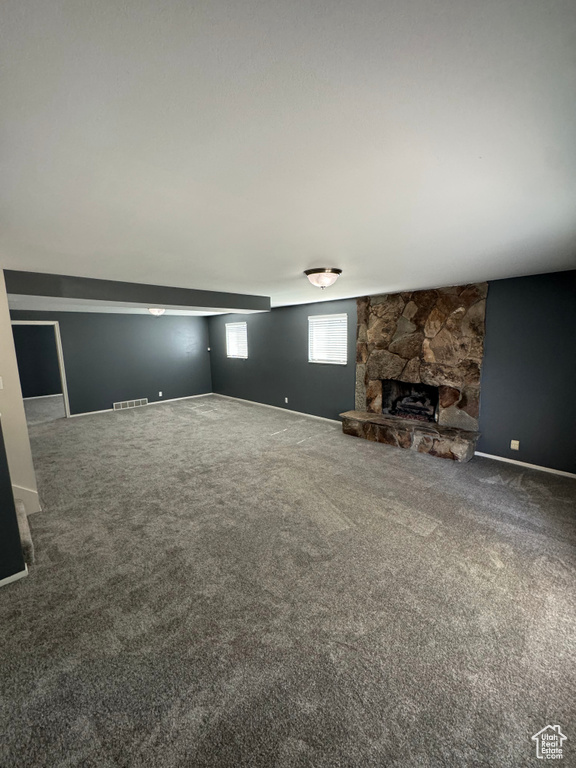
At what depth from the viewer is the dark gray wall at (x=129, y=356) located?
664 centimetres

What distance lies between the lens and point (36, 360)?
28.0 ft

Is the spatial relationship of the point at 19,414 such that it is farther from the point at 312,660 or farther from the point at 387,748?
the point at 387,748

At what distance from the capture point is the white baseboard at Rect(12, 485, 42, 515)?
2.93 metres

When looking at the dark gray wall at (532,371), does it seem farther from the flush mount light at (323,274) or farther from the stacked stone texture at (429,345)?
the flush mount light at (323,274)

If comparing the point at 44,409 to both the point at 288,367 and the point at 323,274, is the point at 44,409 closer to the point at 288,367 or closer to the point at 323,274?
the point at 288,367

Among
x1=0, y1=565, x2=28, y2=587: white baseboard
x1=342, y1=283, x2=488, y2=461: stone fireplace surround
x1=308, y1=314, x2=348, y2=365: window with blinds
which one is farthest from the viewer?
x1=308, y1=314, x2=348, y2=365: window with blinds

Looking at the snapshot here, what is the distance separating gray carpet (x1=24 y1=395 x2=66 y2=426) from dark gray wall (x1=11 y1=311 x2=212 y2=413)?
495mm

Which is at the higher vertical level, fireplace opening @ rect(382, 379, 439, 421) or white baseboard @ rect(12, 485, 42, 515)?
fireplace opening @ rect(382, 379, 439, 421)

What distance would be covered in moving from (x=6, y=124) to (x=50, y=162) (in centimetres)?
24

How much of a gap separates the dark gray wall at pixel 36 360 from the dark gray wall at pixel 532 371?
1007 cm

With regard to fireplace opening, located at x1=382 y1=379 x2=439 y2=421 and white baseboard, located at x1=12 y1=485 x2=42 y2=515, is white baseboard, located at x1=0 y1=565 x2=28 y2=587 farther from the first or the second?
fireplace opening, located at x1=382 y1=379 x2=439 y2=421

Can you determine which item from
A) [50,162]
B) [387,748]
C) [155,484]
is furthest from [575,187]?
[155,484]

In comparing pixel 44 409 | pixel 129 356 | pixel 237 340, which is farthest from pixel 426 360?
pixel 44 409

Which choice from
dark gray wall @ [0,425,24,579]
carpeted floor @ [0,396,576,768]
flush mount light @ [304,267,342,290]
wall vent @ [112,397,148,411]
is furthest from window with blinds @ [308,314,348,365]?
dark gray wall @ [0,425,24,579]
